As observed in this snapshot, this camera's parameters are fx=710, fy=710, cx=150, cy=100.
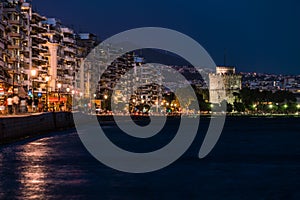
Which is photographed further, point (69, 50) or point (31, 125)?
point (69, 50)

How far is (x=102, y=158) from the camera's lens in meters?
30.3

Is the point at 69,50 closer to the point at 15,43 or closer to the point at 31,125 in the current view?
the point at 15,43

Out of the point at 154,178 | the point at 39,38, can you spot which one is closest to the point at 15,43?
the point at 39,38

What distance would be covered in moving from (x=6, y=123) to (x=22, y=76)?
6920 centimetres

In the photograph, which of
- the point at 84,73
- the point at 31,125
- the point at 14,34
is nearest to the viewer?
the point at 31,125

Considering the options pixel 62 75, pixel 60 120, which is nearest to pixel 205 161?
pixel 60 120

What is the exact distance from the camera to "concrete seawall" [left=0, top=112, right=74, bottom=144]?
131 feet

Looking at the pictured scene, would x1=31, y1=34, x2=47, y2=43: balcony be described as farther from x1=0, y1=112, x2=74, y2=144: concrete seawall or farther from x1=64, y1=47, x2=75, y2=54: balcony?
x1=0, y1=112, x2=74, y2=144: concrete seawall

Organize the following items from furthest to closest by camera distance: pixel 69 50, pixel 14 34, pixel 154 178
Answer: pixel 69 50 → pixel 14 34 → pixel 154 178

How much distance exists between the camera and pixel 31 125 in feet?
163

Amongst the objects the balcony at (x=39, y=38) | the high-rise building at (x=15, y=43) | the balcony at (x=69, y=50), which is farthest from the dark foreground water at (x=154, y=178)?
the balcony at (x=69, y=50)

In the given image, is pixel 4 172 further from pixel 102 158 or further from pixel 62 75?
pixel 62 75

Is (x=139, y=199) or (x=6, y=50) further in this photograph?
(x=6, y=50)

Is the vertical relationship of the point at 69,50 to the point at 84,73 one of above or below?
above
